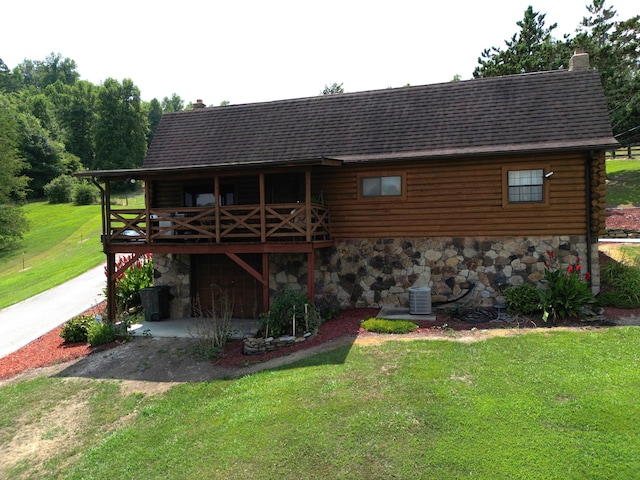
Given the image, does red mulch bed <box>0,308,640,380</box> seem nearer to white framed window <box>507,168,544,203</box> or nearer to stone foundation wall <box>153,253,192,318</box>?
stone foundation wall <box>153,253,192,318</box>

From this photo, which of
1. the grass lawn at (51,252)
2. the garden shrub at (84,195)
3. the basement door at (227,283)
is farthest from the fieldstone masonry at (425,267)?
the garden shrub at (84,195)

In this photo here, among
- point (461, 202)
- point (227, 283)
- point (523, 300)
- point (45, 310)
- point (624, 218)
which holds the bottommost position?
point (45, 310)

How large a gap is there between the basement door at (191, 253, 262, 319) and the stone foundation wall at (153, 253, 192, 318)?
0.63 feet

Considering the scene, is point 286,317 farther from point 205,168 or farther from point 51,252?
point 51,252

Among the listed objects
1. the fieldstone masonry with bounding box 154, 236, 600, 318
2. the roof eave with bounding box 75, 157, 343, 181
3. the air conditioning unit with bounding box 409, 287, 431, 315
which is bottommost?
the air conditioning unit with bounding box 409, 287, 431, 315

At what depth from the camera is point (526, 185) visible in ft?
36.9

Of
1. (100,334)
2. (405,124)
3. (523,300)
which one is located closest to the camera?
(523,300)

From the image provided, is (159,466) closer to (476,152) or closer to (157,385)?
(157,385)

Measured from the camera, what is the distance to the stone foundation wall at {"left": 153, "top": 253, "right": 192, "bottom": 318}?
534 inches

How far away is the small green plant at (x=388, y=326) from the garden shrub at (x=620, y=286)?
501 cm

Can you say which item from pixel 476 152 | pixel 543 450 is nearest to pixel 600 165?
pixel 476 152

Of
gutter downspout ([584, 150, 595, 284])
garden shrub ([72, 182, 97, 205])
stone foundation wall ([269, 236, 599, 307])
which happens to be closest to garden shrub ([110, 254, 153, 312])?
stone foundation wall ([269, 236, 599, 307])

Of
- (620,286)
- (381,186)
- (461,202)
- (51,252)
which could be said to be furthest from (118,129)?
(620,286)

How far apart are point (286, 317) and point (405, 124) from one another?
714cm
